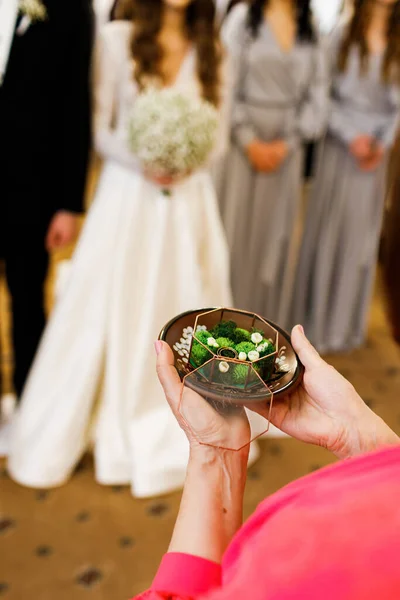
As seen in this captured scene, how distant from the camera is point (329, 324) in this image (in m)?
3.30

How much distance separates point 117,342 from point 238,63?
1.27 metres

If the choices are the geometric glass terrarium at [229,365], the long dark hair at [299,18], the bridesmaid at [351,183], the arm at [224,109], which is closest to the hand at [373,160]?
the bridesmaid at [351,183]

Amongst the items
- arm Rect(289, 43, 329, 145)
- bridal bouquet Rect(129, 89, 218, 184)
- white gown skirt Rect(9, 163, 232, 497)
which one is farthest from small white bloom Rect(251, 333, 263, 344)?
arm Rect(289, 43, 329, 145)

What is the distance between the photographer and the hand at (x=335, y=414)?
1.00 meters

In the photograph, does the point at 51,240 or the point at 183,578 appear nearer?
the point at 183,578

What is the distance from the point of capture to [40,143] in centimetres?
211

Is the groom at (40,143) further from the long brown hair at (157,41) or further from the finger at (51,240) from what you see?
the long brown hair at (157,41)

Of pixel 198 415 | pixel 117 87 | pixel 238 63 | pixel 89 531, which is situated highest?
pixel 238 63

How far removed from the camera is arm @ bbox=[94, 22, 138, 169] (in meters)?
2.10

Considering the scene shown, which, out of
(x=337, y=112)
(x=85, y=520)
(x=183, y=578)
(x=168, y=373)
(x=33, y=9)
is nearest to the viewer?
(x=183, y=578)

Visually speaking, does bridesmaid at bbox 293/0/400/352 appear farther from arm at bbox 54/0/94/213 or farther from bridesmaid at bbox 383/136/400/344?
bridesmaid at bbox 383/136/400/344

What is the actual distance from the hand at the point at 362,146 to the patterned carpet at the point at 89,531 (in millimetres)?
1331

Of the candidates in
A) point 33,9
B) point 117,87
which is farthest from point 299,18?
point 33,9

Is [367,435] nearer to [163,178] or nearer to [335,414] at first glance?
[335,414]
